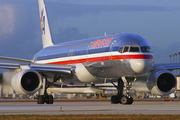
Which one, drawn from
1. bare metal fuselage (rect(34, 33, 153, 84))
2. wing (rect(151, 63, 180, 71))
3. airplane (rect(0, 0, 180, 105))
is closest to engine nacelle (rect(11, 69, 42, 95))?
airplane (rect(0, 0, 180, 105))

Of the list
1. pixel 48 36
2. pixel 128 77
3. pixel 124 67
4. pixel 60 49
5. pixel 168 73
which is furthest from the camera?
pixel 48 36

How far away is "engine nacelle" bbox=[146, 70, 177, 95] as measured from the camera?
2624 centimetres

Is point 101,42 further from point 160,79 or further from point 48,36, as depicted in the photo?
point 48,36

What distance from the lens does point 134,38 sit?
79.0 feet

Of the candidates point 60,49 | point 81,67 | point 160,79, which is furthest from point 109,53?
point 60,49

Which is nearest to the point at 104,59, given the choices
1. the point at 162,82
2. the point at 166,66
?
the point at 162,82

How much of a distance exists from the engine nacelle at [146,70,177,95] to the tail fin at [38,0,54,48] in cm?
1479

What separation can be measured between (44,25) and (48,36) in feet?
5.94

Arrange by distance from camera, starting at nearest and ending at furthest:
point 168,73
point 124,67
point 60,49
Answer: point 124,67 < point 168,73 < point 60,49

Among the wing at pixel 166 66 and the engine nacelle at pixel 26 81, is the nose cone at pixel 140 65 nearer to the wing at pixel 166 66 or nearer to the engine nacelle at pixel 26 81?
the wing at pixel 166 66

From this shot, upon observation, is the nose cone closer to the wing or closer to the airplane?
the airplane

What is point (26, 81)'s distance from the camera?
25.5 metres

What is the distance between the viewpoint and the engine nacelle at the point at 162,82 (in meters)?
26.2

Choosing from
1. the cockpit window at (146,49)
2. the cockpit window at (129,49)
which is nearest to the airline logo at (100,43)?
Answer: the cockpit window at (129,49)
